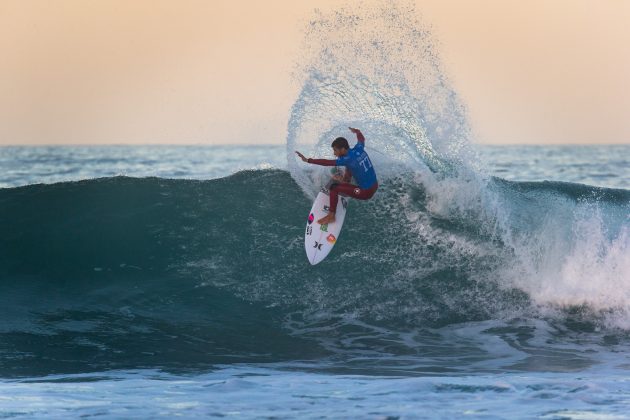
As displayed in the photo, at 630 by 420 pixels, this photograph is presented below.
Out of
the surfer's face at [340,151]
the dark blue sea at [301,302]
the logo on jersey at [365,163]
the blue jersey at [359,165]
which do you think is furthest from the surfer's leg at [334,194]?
the dark blue sea at [301,302]

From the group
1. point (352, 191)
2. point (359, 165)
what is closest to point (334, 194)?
point (352, 191)

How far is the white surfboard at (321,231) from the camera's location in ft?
35.0

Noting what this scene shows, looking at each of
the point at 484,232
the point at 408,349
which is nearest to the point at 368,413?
the point at 408,349

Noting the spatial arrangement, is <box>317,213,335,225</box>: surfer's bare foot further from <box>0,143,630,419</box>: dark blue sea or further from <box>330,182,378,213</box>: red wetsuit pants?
<box>0,143,630,419</box>: dark blue sea

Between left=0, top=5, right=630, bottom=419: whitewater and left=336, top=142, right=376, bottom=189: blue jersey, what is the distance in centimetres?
131

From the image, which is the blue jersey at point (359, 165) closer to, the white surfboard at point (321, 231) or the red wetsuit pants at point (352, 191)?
the red wetsuit pants at point (352, 191)

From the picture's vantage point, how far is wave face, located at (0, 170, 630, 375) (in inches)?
356

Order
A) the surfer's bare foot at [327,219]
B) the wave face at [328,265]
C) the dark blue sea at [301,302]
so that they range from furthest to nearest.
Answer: the surfer's bare foot at [327,219], the wave face at [328,265], the dark blue sea at [301,302]

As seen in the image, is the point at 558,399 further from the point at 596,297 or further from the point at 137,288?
the point at 137,288

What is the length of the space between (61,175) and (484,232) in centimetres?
2235

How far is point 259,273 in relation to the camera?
35.5 ft

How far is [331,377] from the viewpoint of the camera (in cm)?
758

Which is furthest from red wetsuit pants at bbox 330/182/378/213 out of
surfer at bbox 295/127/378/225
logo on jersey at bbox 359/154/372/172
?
logo on jersey at bbox 359/154/372/172

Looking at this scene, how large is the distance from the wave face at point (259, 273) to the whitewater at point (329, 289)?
0.09ft
